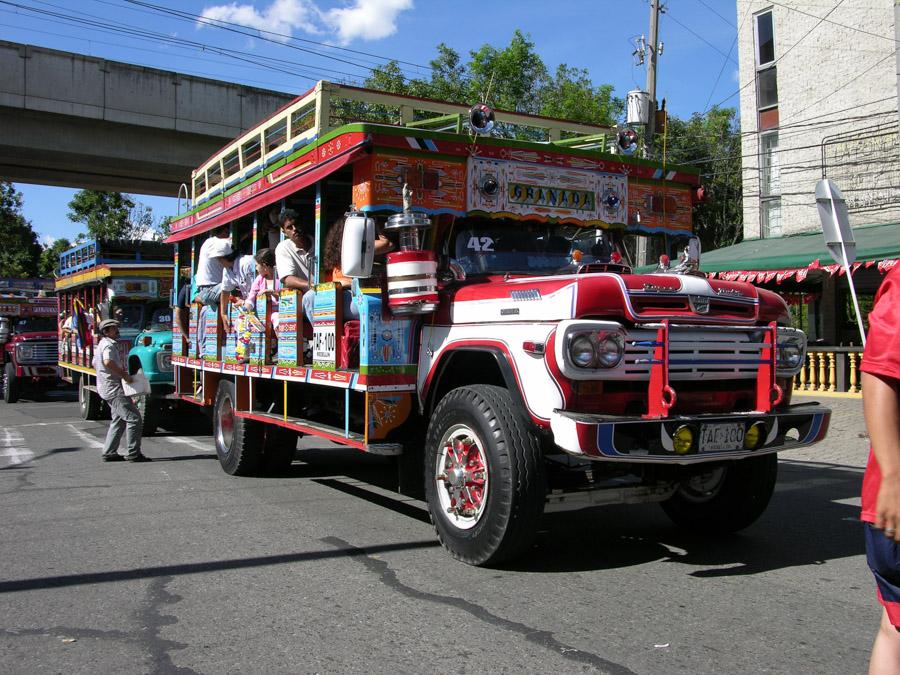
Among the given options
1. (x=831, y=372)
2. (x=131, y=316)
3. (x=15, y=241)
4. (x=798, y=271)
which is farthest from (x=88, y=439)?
(x=15, y=241)

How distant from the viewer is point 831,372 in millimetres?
15625

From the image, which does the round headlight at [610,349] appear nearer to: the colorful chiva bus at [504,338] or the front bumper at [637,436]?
the colorful chiva bus at [504,338]

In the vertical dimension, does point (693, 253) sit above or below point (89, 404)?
Result: above

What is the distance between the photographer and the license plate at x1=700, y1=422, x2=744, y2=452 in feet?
15.0

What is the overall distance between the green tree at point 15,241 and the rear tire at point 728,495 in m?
38.3

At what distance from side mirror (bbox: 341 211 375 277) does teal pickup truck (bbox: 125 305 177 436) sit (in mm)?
6709

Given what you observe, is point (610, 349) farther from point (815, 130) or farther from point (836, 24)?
point (836, 24)

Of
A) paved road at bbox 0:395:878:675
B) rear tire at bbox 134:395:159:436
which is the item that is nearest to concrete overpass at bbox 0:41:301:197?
rear tire at bbox 134:395:159:436

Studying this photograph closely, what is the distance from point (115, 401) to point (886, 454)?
9.44 meters

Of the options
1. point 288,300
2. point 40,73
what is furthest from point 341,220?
point 40,73

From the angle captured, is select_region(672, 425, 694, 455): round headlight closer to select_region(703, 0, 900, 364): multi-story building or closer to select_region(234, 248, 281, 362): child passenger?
Result: select_region(234, 248, 281, 362): child passenger

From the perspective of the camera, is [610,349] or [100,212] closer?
[610,349]

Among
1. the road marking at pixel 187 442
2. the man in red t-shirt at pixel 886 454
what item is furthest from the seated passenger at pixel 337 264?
the road marking at pixel 187 442

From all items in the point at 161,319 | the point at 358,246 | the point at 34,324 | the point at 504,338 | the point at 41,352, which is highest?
the point at 358,246
